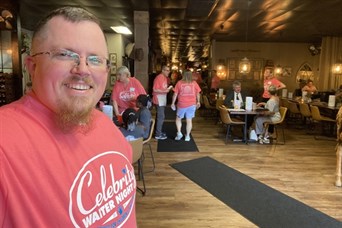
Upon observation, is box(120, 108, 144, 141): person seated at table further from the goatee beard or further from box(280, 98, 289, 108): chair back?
box(280, 98, 289, 108): chair back

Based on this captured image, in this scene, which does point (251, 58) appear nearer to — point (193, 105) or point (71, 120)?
point (193, 105)

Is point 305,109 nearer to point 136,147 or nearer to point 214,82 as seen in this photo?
point 214,82

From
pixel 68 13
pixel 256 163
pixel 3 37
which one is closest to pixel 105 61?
pixel 68 13

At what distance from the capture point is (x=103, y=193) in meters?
0.82

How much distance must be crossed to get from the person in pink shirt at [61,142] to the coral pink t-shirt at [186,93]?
5.59 m

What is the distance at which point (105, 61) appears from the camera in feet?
2.89

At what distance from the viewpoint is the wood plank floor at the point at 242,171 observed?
3.12 m

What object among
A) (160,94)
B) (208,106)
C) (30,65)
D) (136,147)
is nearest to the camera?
(30,65)

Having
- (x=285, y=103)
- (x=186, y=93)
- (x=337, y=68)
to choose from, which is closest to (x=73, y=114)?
(x=186, y=93)

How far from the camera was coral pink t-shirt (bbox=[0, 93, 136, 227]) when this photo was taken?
0.65m

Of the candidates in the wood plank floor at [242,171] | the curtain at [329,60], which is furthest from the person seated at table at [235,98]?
the curtain at [329,60]

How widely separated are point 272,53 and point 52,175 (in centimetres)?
1433

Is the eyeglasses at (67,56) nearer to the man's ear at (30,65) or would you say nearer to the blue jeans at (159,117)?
the man's ear at (30,65)

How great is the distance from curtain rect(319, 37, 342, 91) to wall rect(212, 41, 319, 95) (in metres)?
1.22
